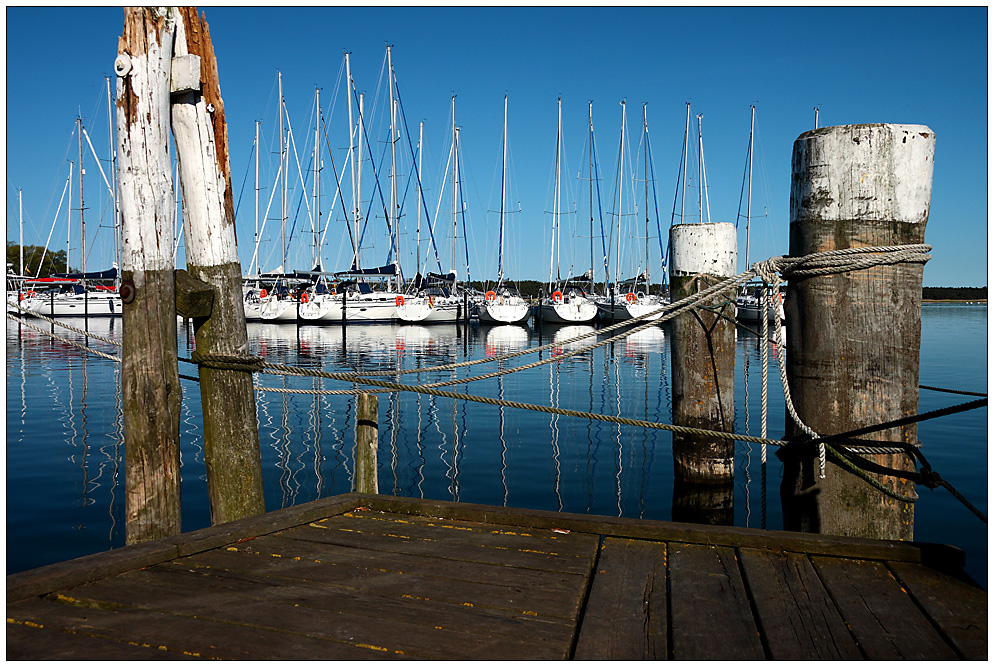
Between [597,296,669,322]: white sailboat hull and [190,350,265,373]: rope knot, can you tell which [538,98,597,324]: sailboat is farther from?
[190,350,265,373]: rope knot

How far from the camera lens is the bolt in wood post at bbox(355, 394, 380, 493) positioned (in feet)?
17.3

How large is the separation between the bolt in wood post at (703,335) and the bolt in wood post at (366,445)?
10.0 ft

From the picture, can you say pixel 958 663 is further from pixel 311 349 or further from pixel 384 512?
pixel 311 349

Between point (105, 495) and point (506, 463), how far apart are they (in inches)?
206

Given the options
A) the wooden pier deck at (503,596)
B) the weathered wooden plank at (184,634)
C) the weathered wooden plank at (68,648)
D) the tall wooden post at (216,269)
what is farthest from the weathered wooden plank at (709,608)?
the tall wooden post at (216,269)

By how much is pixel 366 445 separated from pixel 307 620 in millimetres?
2316

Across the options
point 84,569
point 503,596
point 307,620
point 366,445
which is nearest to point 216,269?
point 366,445

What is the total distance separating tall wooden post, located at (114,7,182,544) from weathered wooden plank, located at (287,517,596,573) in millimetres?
886

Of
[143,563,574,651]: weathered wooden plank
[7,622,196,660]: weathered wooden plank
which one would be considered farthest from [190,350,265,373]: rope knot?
[7,622,196,660]: weathered wooden plank

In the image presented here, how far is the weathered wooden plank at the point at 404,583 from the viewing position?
10.6ft

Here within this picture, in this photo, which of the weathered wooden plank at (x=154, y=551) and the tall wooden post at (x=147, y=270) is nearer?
the weathered wooden plank at (x=154, y=551)

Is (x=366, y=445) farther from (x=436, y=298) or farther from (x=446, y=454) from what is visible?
(x=436, y=298)

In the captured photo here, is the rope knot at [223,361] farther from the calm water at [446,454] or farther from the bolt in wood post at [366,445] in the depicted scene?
the calm water at [446,454]

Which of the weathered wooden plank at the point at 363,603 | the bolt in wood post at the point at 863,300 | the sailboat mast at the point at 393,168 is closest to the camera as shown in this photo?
the weathered wooden plank at the point at 363,603
